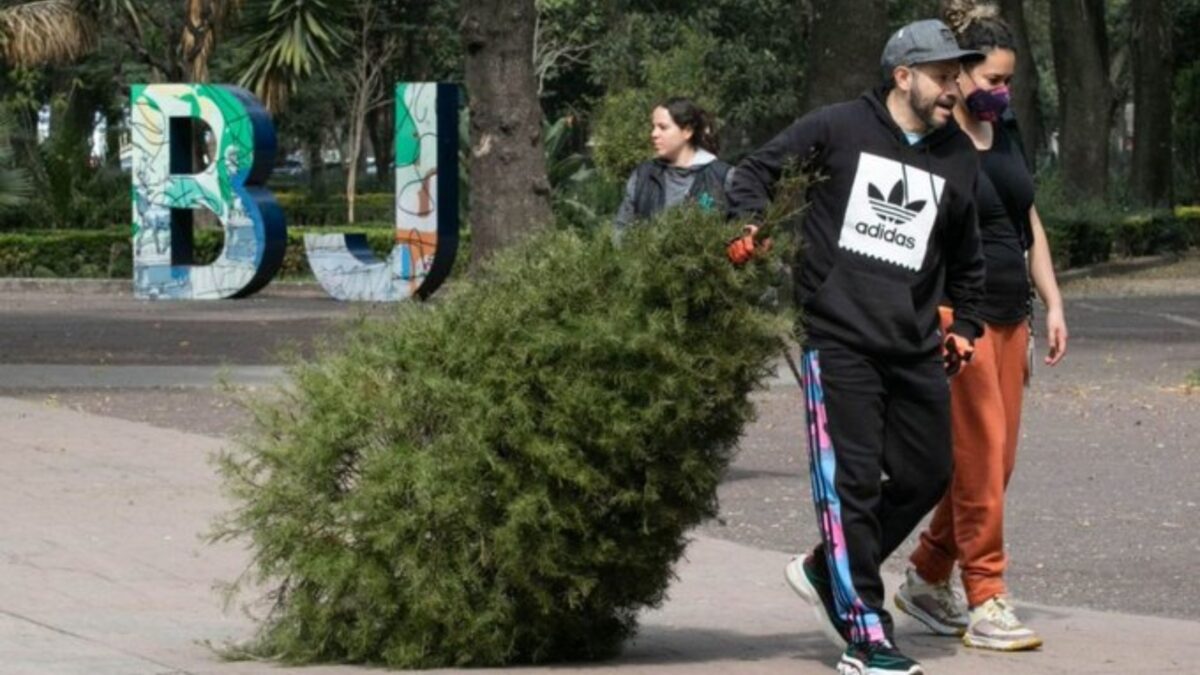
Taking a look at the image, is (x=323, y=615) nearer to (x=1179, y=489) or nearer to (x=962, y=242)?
(x=962, y=242)

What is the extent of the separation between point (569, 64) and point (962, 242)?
49236 mm

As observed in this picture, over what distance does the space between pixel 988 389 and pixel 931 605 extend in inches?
30.1

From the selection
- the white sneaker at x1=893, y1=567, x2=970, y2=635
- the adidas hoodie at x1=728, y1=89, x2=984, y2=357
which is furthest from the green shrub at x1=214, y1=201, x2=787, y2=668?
the white sneaker at x1=893, y1=567, x2=970, y2=635

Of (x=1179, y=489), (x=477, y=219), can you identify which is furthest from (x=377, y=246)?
(x=1179, y=489)

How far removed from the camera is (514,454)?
6516 millimetres

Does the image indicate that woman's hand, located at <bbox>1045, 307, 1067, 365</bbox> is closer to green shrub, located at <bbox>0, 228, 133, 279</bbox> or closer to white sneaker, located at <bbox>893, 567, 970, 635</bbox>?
white sneaker, located at <bbox>893, 567, 970, 635</bbox>

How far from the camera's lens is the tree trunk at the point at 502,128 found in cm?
1683

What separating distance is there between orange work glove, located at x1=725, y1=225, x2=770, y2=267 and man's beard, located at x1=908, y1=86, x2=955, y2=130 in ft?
2.02

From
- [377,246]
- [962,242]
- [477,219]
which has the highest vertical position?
[962,242]

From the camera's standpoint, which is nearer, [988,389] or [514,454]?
[514,454]

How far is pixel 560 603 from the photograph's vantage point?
6.64 meters

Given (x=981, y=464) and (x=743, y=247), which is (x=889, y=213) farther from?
(x=981, y=464)

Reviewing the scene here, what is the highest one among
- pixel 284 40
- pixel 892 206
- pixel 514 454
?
pixel 892 206

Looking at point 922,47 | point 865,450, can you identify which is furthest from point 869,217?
point 865,450
